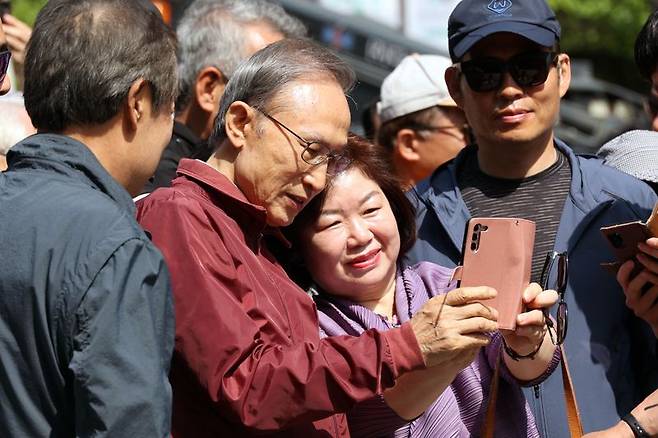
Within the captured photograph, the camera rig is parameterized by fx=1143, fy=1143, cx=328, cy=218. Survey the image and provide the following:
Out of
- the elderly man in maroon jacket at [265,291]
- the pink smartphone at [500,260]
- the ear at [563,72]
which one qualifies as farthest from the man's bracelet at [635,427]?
the ear at [563,72]

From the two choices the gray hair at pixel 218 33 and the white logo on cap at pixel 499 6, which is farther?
the gray hair at pixel 218 33

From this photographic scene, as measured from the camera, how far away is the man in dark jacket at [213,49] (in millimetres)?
4781

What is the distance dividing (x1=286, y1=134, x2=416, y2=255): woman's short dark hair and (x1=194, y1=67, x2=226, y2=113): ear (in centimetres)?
141

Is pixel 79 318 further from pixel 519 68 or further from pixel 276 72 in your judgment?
pixel 519 68

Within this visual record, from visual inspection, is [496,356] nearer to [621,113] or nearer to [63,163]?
[63,163]

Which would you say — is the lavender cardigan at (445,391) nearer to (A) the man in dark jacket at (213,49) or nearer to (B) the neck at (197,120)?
(A) the man in dark jacket at (213,49)

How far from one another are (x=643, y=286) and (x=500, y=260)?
0.64m

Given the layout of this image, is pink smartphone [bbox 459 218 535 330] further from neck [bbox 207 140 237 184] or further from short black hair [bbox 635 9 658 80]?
short black hair [bbox 635 9 658 80]

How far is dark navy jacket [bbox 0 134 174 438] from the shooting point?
2281mm

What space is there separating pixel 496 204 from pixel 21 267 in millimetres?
1927

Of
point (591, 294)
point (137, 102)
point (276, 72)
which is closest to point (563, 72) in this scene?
point (591, 294)

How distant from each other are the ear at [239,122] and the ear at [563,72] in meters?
1.39

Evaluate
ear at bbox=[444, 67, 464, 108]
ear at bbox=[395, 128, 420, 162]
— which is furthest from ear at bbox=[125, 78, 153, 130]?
ear at bbox=[395, 128, 420, 162]

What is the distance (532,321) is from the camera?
306 centimetres
